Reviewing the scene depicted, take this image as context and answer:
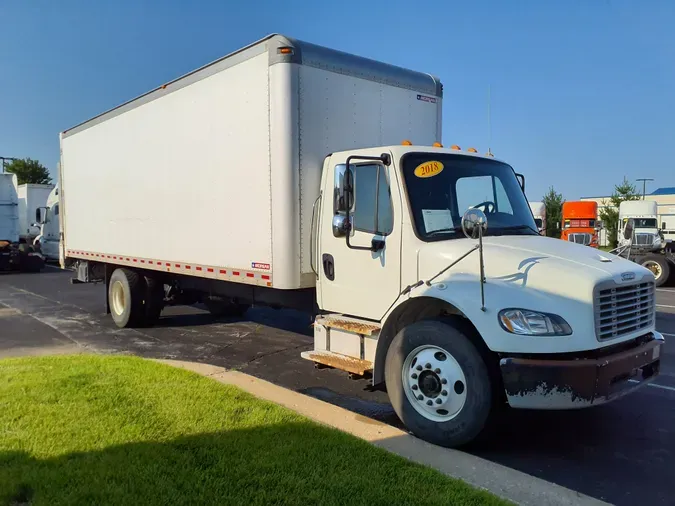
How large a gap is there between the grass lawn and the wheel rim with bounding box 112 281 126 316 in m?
4.63

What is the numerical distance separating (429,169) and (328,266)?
1.41m

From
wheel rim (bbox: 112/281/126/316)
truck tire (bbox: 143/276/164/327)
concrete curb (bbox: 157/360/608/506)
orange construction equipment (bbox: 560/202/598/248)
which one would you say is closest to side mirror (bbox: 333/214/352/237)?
concrete curb (bbox: 157/360/608/506)

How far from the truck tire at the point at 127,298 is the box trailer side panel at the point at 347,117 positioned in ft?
16.1

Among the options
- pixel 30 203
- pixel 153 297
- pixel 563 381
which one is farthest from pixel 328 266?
pixel 30 203

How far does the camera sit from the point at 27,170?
171 feet

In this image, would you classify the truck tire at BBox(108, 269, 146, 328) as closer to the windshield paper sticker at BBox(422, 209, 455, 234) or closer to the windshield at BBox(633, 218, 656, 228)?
the windshield paper sticker at BBox(422, 209, 455, 234)

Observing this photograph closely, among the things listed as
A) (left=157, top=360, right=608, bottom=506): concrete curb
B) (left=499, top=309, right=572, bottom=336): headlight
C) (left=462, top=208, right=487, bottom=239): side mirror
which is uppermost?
(left=462, top=208, right=487, bottom=239): side mirror

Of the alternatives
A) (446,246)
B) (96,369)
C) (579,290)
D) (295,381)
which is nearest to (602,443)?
(579,290)

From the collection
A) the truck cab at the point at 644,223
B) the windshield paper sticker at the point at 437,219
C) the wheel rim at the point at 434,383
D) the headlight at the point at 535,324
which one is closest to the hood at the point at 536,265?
the headlight at the point at 535,324

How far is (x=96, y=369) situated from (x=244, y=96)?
11.4 ft

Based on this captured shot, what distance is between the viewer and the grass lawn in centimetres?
340

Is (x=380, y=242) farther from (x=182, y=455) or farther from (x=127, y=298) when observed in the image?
(x=127, y=298)

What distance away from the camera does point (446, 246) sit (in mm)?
4816

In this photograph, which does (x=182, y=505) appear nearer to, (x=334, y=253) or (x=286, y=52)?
(x=334, y=253)
